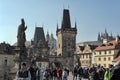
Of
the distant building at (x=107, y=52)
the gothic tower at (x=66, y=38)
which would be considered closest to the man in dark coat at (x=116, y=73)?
the distant building at (x=107, y=52)

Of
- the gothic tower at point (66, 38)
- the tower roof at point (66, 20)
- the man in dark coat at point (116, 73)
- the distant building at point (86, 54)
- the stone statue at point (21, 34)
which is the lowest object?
the man in dark coat at point (116, 73)

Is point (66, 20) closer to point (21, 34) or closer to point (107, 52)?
point (107, 52)

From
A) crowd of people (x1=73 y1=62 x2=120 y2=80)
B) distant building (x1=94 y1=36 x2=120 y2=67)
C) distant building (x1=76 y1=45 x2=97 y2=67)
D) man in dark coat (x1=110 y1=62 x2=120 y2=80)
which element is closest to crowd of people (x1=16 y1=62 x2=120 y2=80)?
crowd of people (x1=73 y1=62 x2=120 y2=80)

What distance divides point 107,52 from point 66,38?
3927 centimetres

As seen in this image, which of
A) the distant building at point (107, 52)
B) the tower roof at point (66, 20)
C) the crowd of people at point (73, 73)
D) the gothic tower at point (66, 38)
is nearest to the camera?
the crowd of people at point (73, 73)

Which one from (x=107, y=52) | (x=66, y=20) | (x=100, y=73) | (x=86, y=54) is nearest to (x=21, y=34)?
(x=100, y=73)

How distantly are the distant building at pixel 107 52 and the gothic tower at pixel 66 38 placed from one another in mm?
27917

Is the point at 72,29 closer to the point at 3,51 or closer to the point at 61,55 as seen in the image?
the point at 61,55

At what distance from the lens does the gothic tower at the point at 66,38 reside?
120 metres

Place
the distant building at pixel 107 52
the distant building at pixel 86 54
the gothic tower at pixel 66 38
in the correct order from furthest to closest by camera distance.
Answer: the gothic tower at pixel 66 38 < the distant building at pixel 86 54 < the distant building at pixel 107 52

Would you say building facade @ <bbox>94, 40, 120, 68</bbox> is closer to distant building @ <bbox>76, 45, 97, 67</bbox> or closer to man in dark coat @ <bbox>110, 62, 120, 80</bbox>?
distant building @ <bbox>76, 45, 97, 67</bbox>

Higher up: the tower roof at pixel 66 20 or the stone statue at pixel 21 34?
the tower roof at pixel 66 20

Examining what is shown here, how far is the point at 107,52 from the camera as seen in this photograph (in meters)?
84.6

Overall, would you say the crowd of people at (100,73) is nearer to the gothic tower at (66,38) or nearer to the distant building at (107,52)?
the distant building at (107,52)
